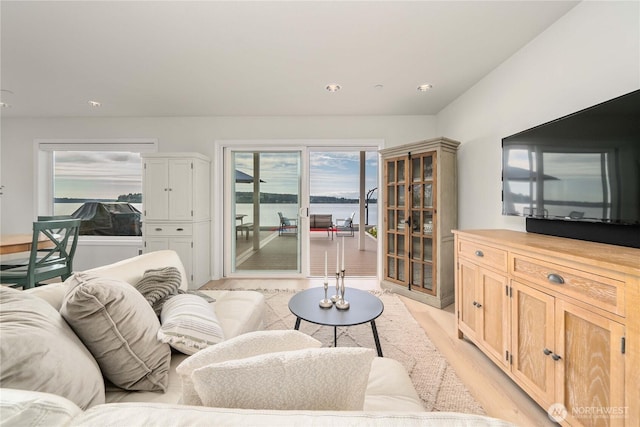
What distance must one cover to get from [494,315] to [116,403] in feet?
6.56

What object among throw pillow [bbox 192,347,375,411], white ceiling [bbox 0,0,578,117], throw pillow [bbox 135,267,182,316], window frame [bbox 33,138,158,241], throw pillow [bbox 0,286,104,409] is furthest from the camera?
window frame [bbox 33,138,158,241]

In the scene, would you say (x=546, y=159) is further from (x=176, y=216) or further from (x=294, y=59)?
(x=176, y=216)

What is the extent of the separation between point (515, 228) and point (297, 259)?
2734mm

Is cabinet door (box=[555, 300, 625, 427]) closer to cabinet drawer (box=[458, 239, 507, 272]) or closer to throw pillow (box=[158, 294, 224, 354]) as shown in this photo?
cabinet drawer (box=[458, 239, 507, 272])

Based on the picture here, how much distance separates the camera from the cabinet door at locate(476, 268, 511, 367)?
1.58 metres

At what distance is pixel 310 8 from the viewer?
1714 mm

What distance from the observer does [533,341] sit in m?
1.39

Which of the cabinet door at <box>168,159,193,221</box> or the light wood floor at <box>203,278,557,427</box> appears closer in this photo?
Result: the light wood floor at <box>203,278,557,427</box>

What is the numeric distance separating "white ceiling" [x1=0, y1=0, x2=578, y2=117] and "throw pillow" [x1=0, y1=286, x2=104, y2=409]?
74.9 inches

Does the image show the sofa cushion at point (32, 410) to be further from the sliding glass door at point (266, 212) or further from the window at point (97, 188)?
the window at point (97, 188)

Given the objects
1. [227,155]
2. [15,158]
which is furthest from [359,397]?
[15,158]

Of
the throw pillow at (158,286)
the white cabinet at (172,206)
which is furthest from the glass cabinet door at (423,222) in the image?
the white cabinet at (172,206)

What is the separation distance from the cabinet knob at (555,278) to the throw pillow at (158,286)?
202cm

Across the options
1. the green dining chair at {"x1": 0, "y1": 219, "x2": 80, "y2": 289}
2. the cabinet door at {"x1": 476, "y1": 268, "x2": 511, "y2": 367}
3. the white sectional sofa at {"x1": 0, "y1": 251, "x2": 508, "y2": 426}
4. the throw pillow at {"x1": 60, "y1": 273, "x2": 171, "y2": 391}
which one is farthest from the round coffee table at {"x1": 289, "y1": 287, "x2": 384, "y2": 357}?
the green dining chair at {"x1": 0, "y1": 219, "x2": 80, "y2": 289}
